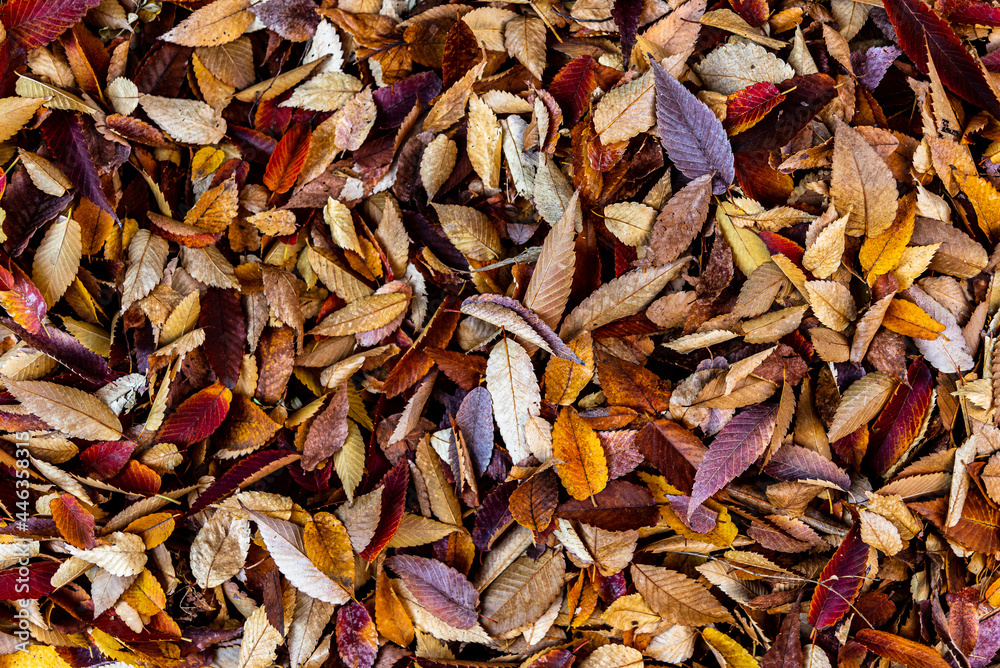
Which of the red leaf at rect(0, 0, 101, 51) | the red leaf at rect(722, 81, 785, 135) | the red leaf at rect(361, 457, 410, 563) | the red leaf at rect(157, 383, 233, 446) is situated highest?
the red leaf at rect(0, 0, 101, 51)

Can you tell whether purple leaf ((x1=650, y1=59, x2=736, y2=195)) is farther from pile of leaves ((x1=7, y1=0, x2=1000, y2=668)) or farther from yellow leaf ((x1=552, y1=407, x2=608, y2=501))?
yellow leaf ((x1=552, y1=407, x2=608, y2=501))

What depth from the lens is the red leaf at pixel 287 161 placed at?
0.97 m

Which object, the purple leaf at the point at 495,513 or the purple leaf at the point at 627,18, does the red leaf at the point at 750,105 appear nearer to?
the purple leaf at the point at 627,18

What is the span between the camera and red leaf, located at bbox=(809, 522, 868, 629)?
914 mm

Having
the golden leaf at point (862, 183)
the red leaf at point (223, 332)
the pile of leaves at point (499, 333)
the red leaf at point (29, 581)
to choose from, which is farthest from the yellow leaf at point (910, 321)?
the red leaf at point (29, 581)

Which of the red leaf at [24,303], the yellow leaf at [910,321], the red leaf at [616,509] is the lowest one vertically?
the red leaf at [616,509]

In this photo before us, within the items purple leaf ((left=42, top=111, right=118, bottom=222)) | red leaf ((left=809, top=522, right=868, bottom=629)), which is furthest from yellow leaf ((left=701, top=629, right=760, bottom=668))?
purple leaf ((left=42, top=111, right=118, bottom=222))

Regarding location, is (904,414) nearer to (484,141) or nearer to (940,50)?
(940,50)

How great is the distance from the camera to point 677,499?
36.3 inches

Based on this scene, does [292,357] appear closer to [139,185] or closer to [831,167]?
[139,185]

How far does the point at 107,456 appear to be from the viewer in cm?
97

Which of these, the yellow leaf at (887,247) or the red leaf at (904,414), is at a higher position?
the yellow leaf at (887,247)

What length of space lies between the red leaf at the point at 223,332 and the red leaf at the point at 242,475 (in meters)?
0.12

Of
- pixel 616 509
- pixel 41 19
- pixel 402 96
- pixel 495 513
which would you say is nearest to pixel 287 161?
pixel 402 96
